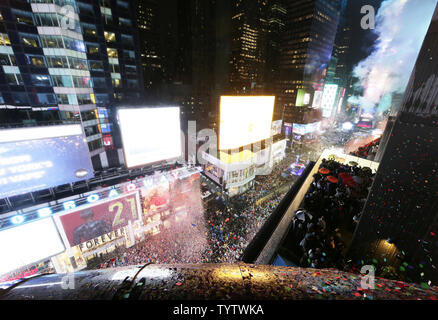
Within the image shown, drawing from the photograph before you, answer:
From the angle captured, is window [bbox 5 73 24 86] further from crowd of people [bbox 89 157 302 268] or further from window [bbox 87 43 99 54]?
crowd of people [bbox 89 157 302 268]

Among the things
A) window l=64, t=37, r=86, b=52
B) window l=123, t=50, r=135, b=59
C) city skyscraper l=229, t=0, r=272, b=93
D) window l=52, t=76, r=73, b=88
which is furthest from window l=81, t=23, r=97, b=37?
city skyscraper l=229, t=0, r=272, b=93

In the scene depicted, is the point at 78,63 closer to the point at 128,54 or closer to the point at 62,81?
the point at 62,81

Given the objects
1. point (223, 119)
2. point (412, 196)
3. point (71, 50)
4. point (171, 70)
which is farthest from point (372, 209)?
point (171, 70)

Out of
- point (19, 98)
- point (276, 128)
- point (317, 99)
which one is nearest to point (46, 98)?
point (19, 98)

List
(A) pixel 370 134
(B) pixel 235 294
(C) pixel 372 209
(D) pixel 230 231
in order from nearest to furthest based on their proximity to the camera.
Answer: (B) pixel 235 294 < (C) pixel 372 209 < (D) pixel 230 231 < (A) pixel 370 134
